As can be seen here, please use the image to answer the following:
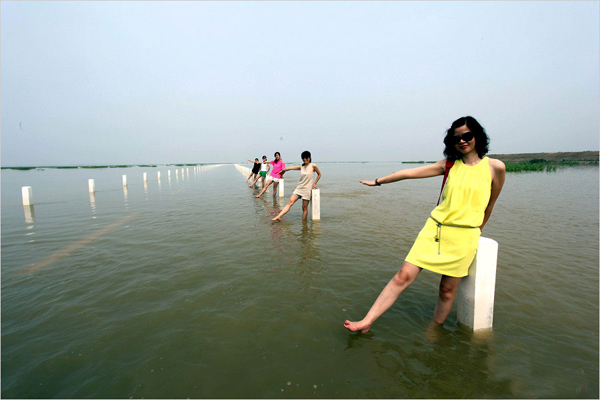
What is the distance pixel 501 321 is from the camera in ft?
10.5

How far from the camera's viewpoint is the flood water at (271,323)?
7.52 ft

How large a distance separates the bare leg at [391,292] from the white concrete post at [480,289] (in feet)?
2.22

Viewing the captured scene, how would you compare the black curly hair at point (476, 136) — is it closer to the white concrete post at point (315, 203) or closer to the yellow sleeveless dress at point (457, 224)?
the yellow sleeveless dress at point (457, 224)

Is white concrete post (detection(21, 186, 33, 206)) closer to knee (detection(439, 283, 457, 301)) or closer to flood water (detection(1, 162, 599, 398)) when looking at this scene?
flood water (detection(1, 162, 599, 398))

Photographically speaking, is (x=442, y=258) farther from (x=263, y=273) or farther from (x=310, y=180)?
(x=310, y=180)

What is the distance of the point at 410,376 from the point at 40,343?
3.70 m

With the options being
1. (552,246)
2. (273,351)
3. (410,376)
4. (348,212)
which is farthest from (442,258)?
(348,212)

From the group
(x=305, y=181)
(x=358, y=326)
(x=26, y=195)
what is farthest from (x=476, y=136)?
(x=26, y=195)

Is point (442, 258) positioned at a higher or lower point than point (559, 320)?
higher

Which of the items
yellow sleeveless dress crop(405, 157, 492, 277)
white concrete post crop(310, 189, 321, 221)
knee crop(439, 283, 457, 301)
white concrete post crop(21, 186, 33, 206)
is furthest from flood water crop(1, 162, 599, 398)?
white concrete post crop(21, 186, 33, 206)

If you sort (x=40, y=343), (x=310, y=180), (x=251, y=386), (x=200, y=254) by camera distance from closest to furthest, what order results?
(x=251, y=386) → (x=40, y=343) → (x=200, y=254) → (x=310, y=180)

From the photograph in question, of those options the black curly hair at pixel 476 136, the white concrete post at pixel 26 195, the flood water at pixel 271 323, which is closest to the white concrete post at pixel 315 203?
the flood water at pixel 271 323

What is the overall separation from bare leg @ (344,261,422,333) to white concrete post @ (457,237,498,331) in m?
0.68

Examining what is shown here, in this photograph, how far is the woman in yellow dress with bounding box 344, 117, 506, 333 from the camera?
7.99 ft
